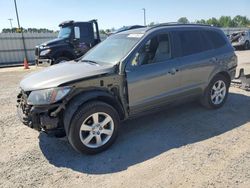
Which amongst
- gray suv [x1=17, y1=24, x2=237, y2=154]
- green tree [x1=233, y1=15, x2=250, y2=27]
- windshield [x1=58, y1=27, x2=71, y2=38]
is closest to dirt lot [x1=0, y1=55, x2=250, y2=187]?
gray suv [x1=17, y1=24, x2=237, y2=154]

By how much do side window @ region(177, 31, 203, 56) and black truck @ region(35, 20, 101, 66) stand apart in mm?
7769

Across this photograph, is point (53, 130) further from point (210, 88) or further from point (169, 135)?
point (210, 88)

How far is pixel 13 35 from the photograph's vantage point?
20.8m

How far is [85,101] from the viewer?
376 cm

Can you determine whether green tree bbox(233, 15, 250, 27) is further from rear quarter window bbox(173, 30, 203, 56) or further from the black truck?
Result: rear quarter window bbox(173, 30, 203, 56)

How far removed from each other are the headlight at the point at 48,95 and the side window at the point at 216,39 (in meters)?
3.35

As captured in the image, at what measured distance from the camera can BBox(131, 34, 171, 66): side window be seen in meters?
4.32

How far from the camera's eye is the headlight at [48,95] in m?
3.61

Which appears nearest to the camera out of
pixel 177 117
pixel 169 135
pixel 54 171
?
pixel 54 171

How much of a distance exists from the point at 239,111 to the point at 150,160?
9.09ft

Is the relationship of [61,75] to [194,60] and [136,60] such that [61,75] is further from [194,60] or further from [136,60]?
[194,60]

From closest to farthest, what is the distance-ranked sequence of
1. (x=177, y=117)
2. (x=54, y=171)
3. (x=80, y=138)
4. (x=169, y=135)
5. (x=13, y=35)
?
(x=54, y=171) < (x=80, y=138) < (x=169, y=135) < (x=177, y=117) < (x=13, y=35)

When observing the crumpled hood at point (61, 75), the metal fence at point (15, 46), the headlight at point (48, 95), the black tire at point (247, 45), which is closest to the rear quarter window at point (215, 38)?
the crumpled hood at point (61, 75)

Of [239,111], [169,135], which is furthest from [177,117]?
[239,111]
